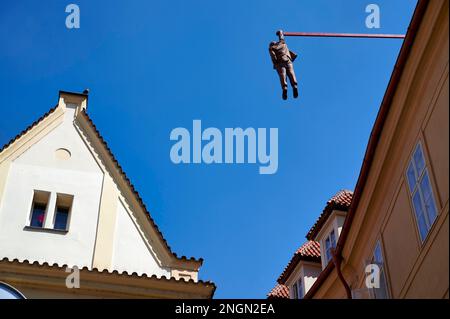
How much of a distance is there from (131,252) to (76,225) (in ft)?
4.51

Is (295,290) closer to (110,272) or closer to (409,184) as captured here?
(110,272)

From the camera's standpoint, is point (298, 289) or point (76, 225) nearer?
point (76, 225)

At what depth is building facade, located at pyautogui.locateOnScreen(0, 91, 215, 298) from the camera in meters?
15.4

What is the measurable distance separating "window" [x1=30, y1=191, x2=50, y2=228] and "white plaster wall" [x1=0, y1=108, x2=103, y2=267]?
0.15 m

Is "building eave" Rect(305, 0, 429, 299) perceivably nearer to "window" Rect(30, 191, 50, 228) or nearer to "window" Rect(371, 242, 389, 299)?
"window" Rect(371, 242, 389, 299)

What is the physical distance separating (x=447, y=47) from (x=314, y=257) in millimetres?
11789

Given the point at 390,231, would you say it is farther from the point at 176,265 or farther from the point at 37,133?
the point at 37,133

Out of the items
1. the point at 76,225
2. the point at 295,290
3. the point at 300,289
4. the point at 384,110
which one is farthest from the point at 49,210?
the point at 295,290

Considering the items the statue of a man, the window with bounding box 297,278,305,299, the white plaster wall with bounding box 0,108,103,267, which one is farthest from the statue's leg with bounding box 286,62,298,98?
the window with bounding box 297,278,305,299

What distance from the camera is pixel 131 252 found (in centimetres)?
1683

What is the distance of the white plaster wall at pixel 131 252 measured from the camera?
16.6m

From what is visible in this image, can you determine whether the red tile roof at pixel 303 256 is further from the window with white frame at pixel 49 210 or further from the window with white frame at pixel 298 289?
the window with white frame at pixel 49 210
